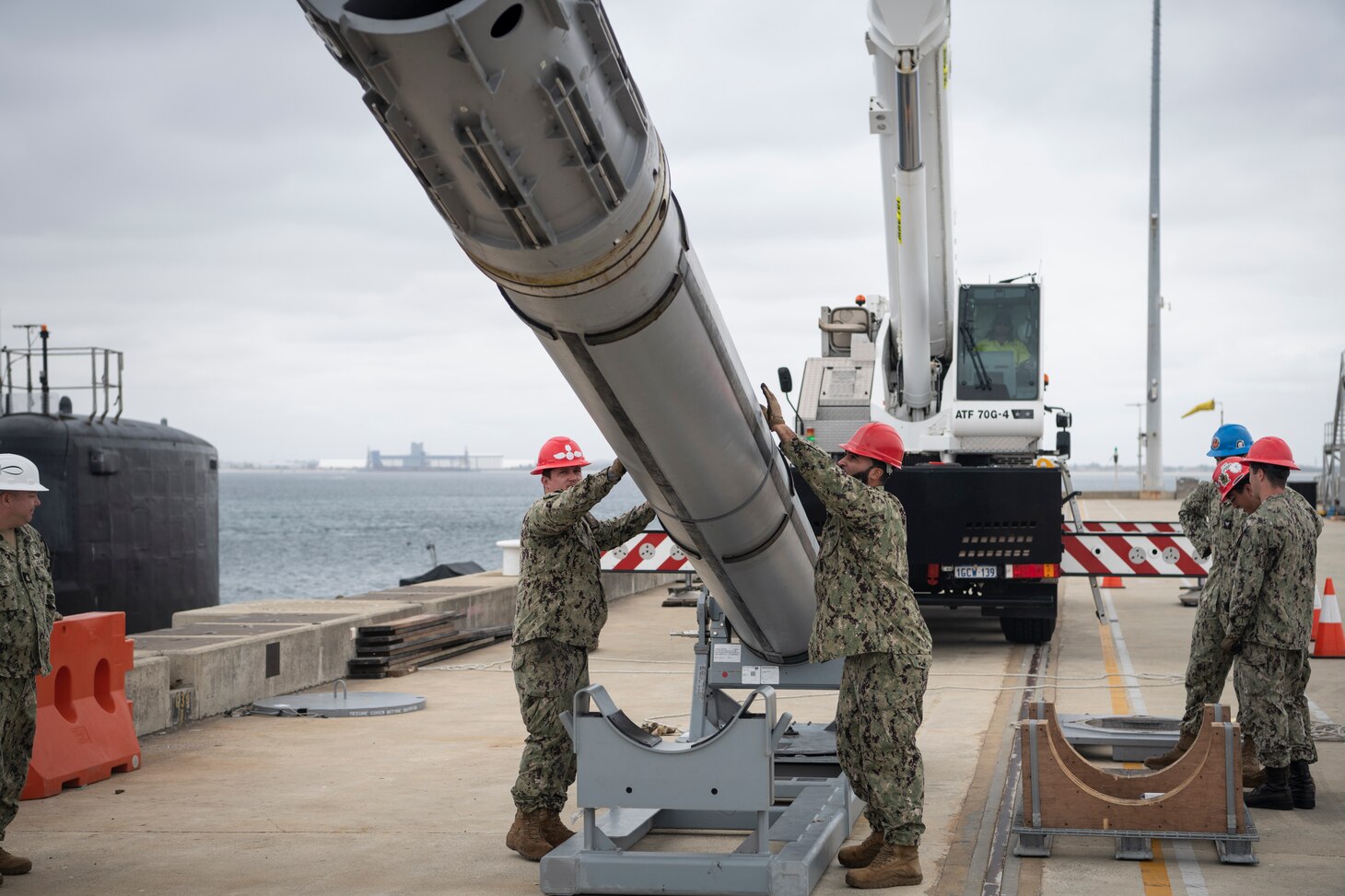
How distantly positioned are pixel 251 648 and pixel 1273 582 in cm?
741

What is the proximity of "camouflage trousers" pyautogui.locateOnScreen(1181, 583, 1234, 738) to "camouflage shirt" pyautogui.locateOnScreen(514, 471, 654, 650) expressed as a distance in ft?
10.1

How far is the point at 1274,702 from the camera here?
23.1 ft

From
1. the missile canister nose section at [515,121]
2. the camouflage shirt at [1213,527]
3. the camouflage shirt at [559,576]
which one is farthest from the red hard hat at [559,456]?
the camouflage shirt at [1213,527]

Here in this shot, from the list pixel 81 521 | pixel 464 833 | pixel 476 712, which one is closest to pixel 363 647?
pixel 476 712

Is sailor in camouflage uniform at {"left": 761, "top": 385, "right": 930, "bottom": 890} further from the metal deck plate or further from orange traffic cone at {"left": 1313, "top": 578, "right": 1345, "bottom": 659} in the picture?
orange traffic cone at {"left": 1313, "top": 578, "right": 1345, "bottom": 659}

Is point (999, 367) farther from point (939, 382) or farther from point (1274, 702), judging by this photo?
point (1274, 702)

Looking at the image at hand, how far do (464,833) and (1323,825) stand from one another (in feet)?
13.8

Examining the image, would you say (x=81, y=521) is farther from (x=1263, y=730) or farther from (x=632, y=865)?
(x=1263, y=730)

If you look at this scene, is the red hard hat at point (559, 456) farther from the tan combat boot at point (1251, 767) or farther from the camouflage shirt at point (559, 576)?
the tan combat boot at point (1251, 767)

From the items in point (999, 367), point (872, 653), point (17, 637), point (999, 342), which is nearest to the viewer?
point (872, 653)

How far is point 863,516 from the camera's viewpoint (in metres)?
5.96

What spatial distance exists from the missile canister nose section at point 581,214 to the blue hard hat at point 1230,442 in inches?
130

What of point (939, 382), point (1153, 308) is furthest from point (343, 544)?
point (939, 382)

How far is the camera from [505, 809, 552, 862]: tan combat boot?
6.32 meters
